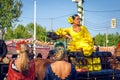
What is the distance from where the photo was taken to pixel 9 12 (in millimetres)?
32250

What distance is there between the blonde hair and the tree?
82.6 feet

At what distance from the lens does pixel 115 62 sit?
873 centimetres

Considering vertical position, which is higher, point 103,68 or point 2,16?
point 2,16

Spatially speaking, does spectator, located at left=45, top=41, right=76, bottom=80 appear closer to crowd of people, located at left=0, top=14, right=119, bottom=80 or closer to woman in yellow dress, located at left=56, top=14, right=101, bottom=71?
crowd of people, located at left=0, top=14, right=119, bottom=80

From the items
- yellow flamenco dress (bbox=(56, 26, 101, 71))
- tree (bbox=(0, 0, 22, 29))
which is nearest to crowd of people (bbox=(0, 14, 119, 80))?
yellow flamenco dress (bbox=(56, 26, 101, 71))

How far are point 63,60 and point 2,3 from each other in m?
27.4

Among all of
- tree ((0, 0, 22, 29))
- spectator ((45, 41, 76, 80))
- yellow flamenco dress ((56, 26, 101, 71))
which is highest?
tree ((0, 0, 22, 29))

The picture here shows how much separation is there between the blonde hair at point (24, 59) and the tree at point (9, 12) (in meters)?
25.2

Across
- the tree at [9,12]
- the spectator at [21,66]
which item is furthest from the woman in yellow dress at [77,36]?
the tree at [9,12]

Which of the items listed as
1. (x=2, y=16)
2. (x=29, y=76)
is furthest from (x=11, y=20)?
(x=29, y=76)

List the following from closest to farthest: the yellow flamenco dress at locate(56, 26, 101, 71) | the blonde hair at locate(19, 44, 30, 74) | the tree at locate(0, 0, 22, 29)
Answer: the blonde hair at locate(19, 44, 30, 74) < the yellow flamenco dress at locate(56, 26, 101, 71) < the tree at locate(0, 0, 22, 29)

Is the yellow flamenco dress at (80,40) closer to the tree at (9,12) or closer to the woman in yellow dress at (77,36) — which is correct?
the woman in yellow dress at (77,36)

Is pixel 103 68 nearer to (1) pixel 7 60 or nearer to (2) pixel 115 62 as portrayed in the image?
(2) pixel 115 62

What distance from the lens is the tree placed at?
31.3m
